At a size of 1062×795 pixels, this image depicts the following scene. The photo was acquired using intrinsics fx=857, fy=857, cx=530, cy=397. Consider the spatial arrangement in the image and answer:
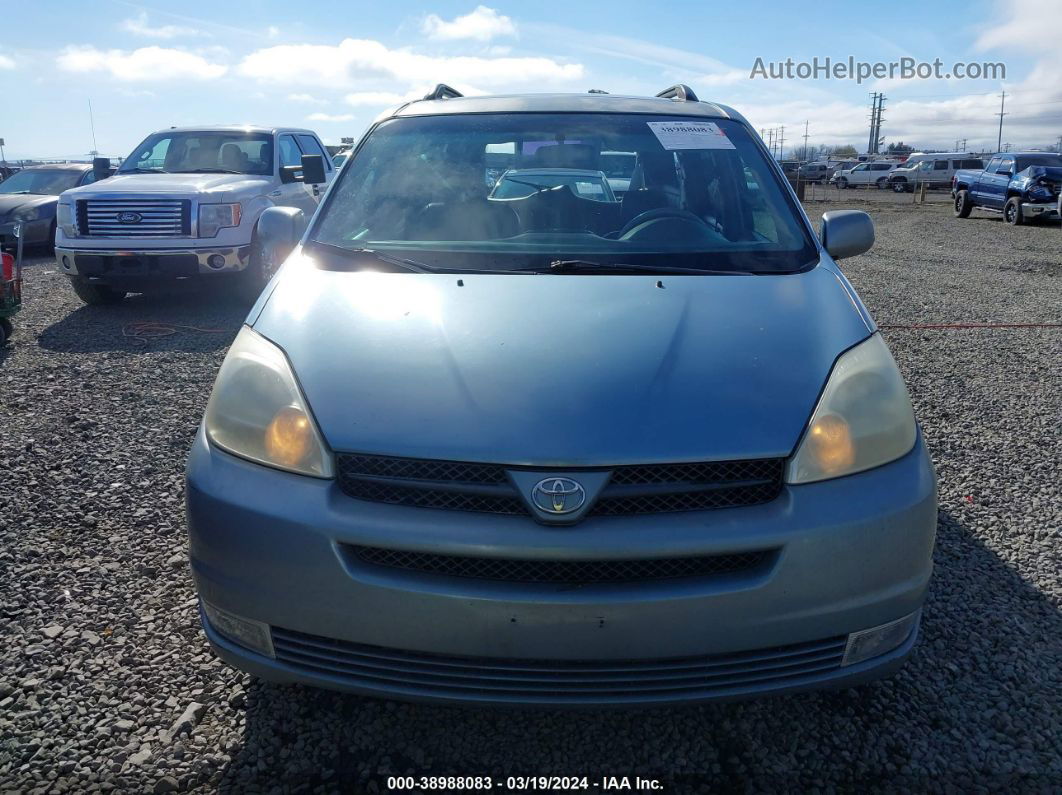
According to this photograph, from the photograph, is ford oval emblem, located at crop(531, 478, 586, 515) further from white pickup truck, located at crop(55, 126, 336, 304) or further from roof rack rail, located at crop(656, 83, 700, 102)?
white pickup truck, located at crop(55, 126, 336, 304)

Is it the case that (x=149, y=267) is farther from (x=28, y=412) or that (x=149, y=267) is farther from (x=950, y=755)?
(x=950, y=755)

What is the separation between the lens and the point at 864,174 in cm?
5453

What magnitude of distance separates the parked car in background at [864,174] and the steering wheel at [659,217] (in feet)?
181

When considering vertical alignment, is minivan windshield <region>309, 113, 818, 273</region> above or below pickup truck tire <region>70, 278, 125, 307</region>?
above

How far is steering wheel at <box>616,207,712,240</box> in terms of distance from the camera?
10.3 ft

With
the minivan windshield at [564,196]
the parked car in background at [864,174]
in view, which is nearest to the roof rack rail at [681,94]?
the minivan windshield at [564,196]

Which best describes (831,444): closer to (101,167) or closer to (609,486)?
(609,486)

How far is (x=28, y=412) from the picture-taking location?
529 centimetres

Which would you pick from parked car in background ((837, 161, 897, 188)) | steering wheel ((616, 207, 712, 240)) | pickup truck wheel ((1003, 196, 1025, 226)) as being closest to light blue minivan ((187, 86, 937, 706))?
steering wheel ((616, 207, 712, 240))

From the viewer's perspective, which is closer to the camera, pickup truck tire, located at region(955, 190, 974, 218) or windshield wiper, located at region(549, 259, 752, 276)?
windshield wiper, located at region(549, 259, 752, 276)

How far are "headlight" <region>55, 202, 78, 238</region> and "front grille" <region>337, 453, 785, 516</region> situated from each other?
24.9 ft

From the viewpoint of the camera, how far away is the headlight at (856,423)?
6.70ft

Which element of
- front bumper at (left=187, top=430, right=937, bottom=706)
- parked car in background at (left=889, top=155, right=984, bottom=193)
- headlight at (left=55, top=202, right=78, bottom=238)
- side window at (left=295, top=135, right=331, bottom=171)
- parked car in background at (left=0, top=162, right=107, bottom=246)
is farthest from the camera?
parked car in background at (left=889, top=155, right=984, bottom=193)

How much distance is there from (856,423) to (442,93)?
2882mm
